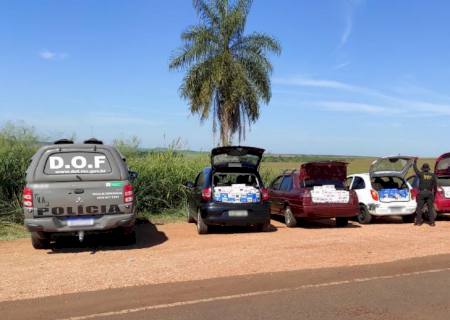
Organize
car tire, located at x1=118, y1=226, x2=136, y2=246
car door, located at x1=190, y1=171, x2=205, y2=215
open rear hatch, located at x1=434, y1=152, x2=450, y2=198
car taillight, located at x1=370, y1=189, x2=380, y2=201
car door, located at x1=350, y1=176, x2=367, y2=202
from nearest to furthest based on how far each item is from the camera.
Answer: car tire, located at x1=118, y1=226, x2=136, y2=246 → car door, located at x1=190, y1=171, x2=205, y2=215 → car taillight, located at x1=370, y1=189, x2=380, y2=201 → car door, located at x1=350, y1=176, x2=367, y2=202 → open rear hatch, located at x1=434, y1=152, x2=450, y2=198

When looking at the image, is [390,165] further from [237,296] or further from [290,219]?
[237,296]

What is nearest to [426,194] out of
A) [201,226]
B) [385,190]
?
[385,190]

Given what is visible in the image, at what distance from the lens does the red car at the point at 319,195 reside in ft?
44.2

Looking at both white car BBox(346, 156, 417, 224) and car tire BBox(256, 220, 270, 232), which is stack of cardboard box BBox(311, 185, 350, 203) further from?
car tire BBox(256, 220, 270, 232)

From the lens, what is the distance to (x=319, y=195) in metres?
13.5

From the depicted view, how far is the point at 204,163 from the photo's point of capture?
18797 mm

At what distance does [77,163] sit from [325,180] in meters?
6.57

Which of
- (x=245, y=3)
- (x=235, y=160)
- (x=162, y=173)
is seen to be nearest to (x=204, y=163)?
(x=162, y=173)

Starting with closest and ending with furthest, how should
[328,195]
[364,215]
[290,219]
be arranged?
1. [328,195]
2. [290,219]
3. [364,215]

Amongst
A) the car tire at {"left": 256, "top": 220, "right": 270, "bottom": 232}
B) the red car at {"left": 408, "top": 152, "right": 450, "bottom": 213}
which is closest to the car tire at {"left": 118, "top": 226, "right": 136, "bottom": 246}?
the car tire at {"left": 256, "top": 220, "right": 270, "bottom": 232}

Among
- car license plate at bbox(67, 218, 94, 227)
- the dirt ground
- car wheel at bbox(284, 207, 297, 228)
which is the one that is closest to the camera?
the dirt ground

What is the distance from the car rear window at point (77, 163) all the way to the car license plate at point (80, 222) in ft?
2.83

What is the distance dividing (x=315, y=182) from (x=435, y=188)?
3.63 m

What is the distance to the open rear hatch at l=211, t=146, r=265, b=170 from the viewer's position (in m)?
13.0
